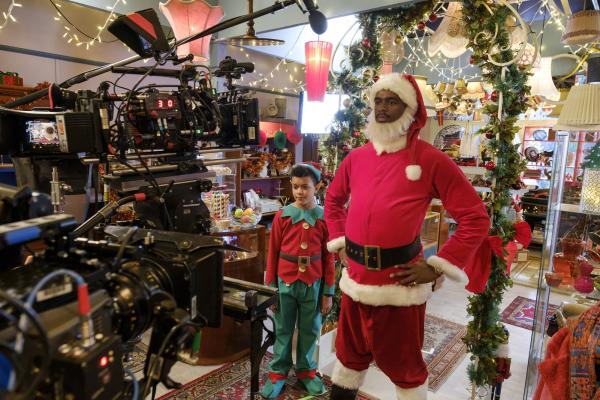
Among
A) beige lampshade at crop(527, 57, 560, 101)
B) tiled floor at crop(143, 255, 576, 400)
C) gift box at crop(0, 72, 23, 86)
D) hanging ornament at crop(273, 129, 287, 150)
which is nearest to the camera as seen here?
tiled floor at crop(143, 255, 576, 400)

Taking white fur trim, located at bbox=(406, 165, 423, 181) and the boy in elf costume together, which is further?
the boy in elf costume

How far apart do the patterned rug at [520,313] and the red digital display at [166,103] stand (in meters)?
3.50

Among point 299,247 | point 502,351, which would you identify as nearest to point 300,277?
point 299,247

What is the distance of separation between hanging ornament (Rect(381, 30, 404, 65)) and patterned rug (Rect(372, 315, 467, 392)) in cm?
215

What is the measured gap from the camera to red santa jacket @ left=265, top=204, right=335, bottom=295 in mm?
2271

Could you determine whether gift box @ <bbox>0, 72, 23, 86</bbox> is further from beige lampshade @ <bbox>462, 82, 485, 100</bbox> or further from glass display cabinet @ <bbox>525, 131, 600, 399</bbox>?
beige lampshade @ <bbox>462, 82, 485, 100</bbox>

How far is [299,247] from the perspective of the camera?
7.48ft

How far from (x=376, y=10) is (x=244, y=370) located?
259 cm

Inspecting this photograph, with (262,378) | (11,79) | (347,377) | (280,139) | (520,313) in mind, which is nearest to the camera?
(347,377)

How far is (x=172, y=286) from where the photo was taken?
104 cm

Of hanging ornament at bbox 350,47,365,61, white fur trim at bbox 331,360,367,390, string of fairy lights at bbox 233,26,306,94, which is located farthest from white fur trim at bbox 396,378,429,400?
string of fairy lights at bbox 233,26,306,94

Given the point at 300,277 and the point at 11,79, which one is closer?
the point at 300,277

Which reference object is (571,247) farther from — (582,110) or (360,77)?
(360,77)

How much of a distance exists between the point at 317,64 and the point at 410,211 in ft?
6.56
